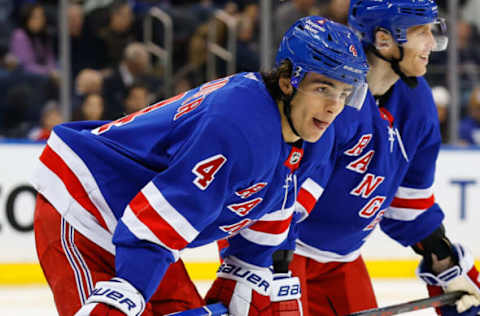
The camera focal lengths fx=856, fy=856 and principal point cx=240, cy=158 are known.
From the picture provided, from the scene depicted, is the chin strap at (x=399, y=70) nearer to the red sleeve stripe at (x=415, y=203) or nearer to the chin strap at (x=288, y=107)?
the red sleeve stripe at (x=415, y=203)

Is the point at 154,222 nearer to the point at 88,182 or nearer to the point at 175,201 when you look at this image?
the point at 175,201

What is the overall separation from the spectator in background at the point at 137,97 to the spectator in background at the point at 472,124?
83.4 inches

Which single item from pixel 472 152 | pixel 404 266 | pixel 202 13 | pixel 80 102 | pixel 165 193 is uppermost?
pixel 165 193

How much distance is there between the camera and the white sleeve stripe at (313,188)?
7.84 ft

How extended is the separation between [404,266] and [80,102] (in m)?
2.19

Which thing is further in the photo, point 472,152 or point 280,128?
point 472,152

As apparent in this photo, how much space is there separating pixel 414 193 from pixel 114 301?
1.24 meters

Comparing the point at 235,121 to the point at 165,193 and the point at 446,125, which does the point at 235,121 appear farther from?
the point at 446,125

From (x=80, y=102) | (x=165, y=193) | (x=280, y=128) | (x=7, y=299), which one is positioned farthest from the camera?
(x=80, y=102)

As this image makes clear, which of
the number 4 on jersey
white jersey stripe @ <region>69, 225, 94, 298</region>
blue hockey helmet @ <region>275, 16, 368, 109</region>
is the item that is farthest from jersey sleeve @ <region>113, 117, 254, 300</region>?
blue hockey helmet @ <region>275, 16, 368, 109</region>

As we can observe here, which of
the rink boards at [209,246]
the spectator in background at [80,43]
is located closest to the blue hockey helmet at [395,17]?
the rink boards at [209,246]

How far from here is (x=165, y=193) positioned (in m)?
1.79

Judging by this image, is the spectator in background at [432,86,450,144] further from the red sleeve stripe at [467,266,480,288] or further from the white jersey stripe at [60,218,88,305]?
the white jersey stripe at [60,218,88,305]

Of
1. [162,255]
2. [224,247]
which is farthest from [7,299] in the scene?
[162,255]
